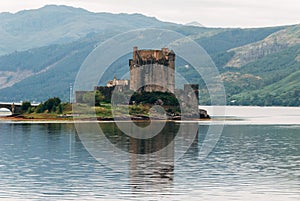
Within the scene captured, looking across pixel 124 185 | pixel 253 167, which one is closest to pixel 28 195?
pixel 124 185

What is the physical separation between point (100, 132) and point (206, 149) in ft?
138

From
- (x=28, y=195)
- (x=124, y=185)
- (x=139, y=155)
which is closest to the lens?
(x=28, y=195)

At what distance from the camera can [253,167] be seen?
3150 inches

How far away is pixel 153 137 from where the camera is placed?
132 m

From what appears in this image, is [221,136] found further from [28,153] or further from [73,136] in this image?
[28,153]

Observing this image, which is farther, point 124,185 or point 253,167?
point 253,167

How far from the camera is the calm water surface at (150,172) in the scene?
201 feet

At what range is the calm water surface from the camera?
61312 mm

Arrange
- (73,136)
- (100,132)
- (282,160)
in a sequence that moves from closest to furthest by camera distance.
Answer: (282,160)
(73,136)
(100,132)

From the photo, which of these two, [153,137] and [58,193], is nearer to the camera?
[58,193]

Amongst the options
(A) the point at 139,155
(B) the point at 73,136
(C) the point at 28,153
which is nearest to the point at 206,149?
(A) the point at 139,155

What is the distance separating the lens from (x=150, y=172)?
247 feet

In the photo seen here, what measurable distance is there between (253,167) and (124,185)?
18.7 meters

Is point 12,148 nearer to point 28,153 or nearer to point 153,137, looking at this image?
point 28,153
